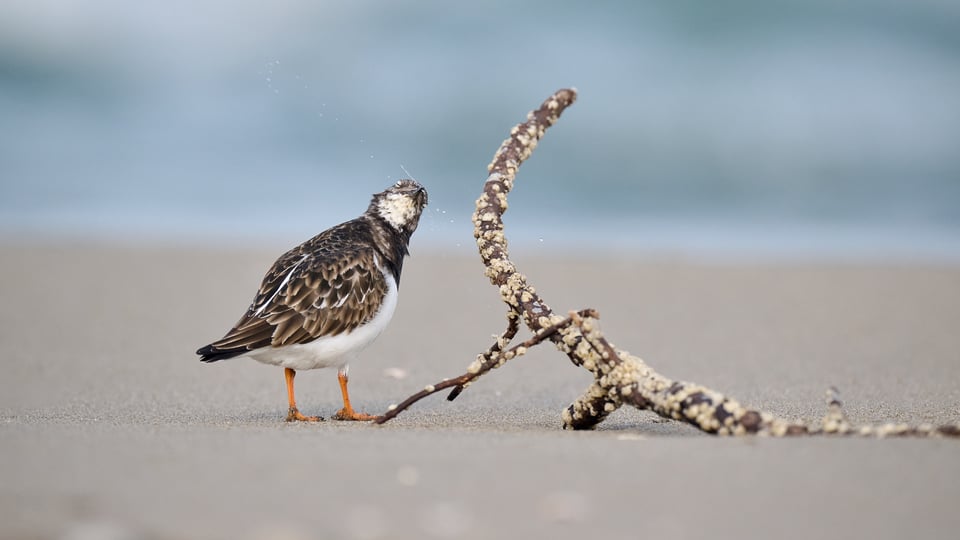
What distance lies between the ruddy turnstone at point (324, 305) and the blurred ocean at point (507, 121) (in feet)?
23.7

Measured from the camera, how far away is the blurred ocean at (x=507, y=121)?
14180 mm

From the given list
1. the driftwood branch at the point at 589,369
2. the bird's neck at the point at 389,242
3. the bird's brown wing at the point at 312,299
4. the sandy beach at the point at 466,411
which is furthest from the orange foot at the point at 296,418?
the bird's neck at the point at 389,242

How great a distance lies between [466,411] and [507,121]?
13077 millimetres

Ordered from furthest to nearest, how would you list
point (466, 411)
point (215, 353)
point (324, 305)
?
1. point (466, 411)
2. point (324, 305)
3. point (215, 353)

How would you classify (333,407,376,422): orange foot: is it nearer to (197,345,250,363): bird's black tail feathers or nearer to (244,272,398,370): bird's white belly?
(244,272,398,370): bird's white belly

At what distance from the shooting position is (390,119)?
1809 cm

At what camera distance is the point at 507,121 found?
18.0 metres

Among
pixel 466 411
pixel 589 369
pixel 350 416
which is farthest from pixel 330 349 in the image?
pixel 589 369

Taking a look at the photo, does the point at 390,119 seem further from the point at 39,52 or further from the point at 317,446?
the point at 317,446

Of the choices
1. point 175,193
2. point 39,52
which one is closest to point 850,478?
point 175,193

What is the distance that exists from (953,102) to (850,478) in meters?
16.7

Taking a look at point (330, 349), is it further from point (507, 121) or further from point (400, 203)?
point (507, 121)

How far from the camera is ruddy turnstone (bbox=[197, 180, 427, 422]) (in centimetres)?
487

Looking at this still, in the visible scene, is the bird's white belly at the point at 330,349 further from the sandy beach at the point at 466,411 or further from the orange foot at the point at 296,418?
the sandy beach at the point at 466,411
